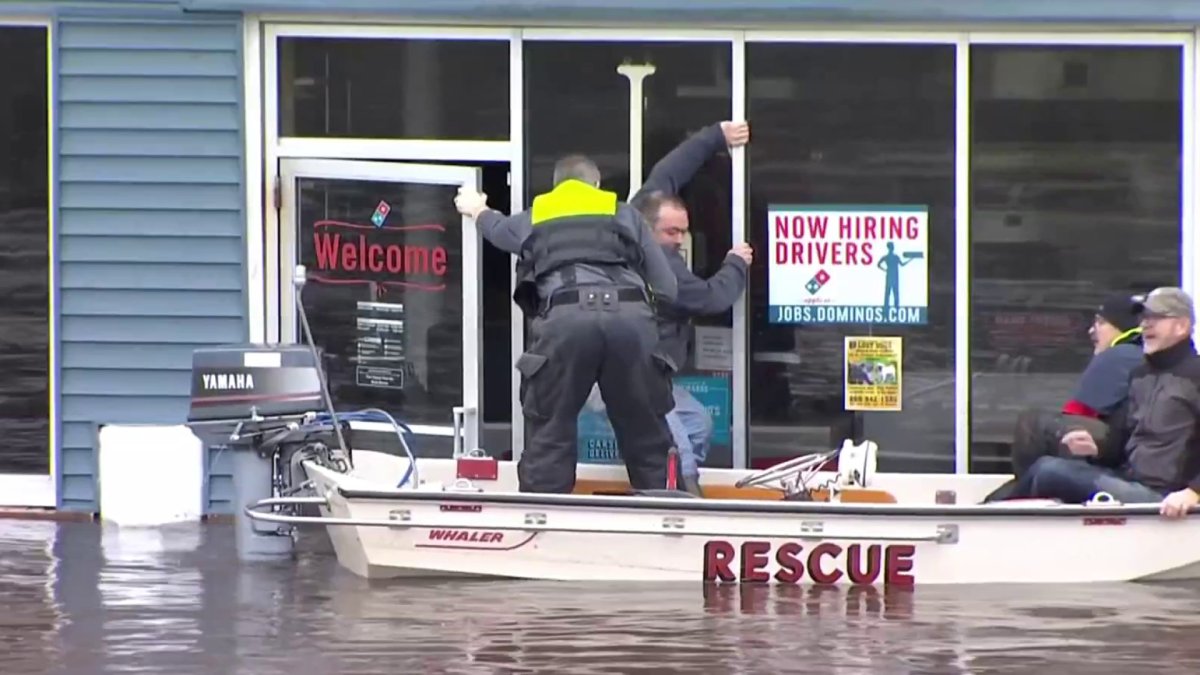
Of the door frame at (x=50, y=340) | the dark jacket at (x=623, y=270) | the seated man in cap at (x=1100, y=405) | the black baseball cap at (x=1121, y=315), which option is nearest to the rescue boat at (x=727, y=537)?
the seated man in cap at (x=1100, y=405)

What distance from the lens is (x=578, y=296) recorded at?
9.76 metres

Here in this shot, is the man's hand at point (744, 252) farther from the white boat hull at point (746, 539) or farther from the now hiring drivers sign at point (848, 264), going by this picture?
the white boat hull at point (746, 539)

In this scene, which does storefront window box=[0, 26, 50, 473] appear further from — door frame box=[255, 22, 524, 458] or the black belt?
the black belt

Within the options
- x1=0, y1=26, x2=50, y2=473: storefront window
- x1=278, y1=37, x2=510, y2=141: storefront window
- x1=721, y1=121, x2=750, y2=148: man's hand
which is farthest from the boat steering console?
x1=0, y1=26, x2=50, y2=473: storefront window

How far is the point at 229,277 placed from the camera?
37.6 feet

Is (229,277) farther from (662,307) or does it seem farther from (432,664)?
(432,664)

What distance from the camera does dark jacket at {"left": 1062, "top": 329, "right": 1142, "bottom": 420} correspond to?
994cm

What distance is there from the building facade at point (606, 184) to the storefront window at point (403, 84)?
0.01m

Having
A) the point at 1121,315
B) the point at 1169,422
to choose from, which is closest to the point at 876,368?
the point at 1121,315

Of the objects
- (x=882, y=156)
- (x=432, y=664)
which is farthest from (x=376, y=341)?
(x=432, y=664)

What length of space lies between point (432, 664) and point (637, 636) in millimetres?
888

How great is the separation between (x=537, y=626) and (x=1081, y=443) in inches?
105

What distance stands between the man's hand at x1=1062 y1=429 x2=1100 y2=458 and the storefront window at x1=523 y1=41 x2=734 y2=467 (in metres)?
2.13

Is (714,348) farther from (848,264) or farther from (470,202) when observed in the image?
(470,202)
